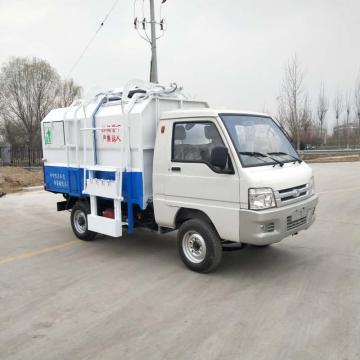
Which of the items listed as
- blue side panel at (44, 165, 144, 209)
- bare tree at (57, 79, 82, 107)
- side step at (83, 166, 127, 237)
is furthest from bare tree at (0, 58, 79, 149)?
side step at (83, 166, 127, 237)

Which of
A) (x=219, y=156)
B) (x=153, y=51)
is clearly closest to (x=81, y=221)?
(x=219, y=156)

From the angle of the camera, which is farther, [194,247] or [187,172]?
[194,247]

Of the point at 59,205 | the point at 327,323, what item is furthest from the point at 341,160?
the point at 327,323

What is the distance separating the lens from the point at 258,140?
19.2 ft

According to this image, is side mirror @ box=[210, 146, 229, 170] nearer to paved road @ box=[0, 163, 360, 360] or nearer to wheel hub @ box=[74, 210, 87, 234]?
paved road @ box=[0, 163, 360, 360]

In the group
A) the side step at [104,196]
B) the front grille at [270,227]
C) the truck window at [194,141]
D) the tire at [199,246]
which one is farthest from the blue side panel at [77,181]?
the front grille at [270,227]

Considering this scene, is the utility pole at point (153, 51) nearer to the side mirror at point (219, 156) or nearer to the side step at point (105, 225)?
the side step at point (105, 225)

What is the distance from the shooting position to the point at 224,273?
573cm

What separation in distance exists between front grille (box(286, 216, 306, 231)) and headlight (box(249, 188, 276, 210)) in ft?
1.49

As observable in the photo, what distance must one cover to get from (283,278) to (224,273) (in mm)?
827

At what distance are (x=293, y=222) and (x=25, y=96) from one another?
3980cm

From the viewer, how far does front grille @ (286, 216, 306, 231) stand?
544cm

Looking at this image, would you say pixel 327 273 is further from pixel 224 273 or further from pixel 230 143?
pixel 230 143

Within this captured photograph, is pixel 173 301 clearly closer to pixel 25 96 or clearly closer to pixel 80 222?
pixel 80 222
